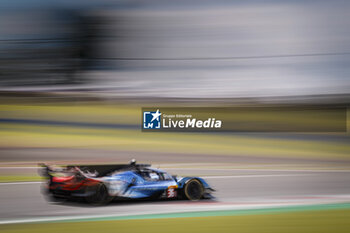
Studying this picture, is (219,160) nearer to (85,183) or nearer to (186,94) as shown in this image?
(186,94)

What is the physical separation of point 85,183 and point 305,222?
2.56m

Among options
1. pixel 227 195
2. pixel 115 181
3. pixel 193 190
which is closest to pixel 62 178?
pixel 115 181

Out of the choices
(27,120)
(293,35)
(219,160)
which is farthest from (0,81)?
(293,35)

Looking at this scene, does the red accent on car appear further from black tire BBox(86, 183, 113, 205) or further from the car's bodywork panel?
black tire BBox(86, 183, 113, 205)

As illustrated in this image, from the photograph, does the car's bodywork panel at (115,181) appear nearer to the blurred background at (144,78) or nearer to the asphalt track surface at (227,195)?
the asphalt track surface at (227,195)

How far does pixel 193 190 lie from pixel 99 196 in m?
1.33

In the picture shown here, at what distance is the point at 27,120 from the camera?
36.8ft

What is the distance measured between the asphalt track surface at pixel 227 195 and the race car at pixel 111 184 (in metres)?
0.14

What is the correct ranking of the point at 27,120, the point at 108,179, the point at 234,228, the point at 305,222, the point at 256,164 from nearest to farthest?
the point at 234,228 → the point at 305,222 → the point at 108,179 → the point at 256,164 → the point at 27,120

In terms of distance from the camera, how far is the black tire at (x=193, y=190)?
5.63m

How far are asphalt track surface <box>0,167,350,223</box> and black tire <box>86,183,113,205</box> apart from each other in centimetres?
8

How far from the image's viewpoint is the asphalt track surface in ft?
16.5

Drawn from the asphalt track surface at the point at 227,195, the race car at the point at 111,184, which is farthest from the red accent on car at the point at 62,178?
the asphalt track surface at the point at 227,195

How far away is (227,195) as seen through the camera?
6.64 m
